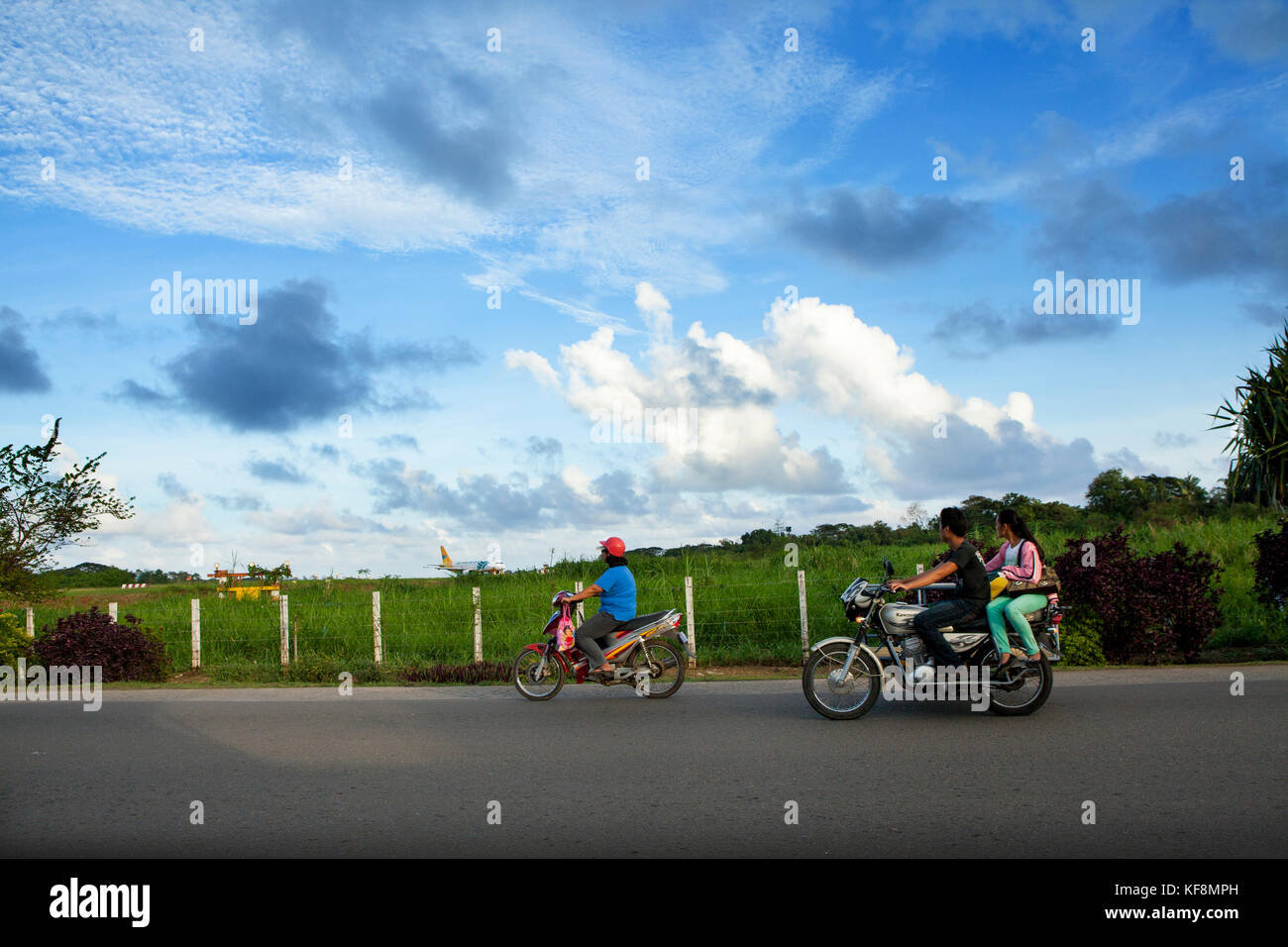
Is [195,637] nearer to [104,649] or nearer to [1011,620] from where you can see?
[104,649]

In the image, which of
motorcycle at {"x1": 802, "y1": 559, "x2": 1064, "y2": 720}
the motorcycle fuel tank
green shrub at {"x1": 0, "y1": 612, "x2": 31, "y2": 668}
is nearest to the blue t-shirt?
motorcycle at {"x1": 802, "y1": 559, "x2": 1064, "y2": 720}

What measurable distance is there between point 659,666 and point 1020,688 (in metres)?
4.31

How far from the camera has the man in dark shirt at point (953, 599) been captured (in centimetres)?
982

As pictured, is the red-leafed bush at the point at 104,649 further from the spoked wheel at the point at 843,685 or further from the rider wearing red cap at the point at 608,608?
the spoked wheel at the point at 843,685

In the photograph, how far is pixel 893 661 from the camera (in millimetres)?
10141

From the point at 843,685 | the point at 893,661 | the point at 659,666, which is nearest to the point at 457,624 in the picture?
the point at 659,666

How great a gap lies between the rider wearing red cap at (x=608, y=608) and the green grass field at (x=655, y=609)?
5.07 metres

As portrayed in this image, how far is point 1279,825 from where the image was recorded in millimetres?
5992

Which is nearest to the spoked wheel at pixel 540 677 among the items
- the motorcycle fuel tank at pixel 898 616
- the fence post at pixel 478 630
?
the motorcycle fuel tank at pixel 898 616

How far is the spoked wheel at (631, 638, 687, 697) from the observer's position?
12266mm

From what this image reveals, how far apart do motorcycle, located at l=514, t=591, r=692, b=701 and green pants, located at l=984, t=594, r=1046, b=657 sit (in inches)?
155

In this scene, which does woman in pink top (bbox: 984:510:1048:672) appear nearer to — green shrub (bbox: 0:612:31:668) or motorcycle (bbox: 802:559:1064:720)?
motorcycle (bbox: 802:559:1064:720)
